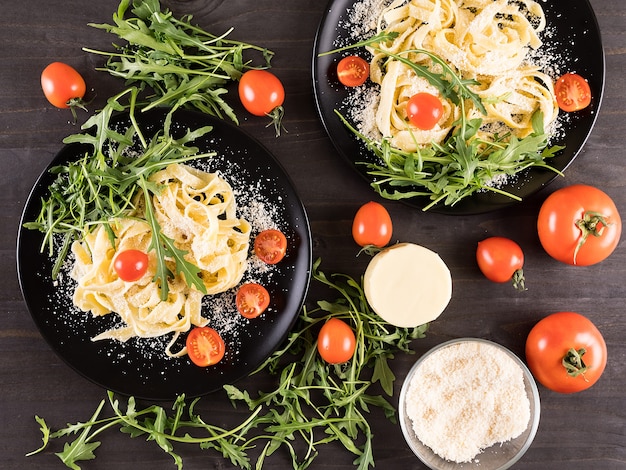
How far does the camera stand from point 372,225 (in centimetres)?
250

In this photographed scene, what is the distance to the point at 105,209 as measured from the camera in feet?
7.66

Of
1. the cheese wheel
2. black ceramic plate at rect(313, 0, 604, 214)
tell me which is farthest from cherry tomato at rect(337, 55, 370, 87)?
the cheese wheel

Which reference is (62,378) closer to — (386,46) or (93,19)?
(93,19)

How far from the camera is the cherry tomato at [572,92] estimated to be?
2.47 meters

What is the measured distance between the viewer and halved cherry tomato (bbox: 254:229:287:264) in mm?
2422

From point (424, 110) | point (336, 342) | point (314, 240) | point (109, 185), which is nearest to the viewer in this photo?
point (109, 185)

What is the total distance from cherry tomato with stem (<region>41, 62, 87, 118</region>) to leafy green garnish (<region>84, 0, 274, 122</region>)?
0.13m

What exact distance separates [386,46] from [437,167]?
554 mm

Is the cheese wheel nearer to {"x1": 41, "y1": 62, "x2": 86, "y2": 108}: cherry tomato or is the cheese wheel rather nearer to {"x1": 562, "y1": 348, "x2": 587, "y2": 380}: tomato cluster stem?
{"x1": 562, "y1": 348, "x2": 587, "y2": 380}: tomato cluster stem

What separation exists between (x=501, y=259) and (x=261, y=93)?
1251 millimetres

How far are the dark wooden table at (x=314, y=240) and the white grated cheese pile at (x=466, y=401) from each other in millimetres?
182

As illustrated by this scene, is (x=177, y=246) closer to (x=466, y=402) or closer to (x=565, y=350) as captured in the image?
(x=466, y=402)

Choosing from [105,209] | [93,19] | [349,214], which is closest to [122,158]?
[105,209]

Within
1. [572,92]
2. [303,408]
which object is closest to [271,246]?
[303,408]
